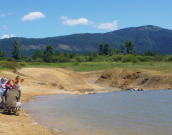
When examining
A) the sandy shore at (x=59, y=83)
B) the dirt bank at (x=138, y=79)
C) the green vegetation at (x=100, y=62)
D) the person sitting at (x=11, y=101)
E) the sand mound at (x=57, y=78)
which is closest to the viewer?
the person sitting at (x=11, y=101)

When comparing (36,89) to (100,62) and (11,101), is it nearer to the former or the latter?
(11,101)

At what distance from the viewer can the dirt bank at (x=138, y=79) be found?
3191 centimetres

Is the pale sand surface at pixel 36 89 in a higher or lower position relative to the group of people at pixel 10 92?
lower

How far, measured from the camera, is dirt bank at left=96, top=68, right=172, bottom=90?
3191cm

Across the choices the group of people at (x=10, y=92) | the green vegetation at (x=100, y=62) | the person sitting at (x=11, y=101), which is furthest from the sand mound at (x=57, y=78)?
the person sitting at (x=11, y=101)

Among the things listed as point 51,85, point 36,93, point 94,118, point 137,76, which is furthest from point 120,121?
point 137,76

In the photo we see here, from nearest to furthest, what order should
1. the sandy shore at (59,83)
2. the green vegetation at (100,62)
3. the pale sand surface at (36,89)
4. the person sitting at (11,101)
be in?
the pale sand surface at (36,89) → the person sitting at (11,101) → the sandy shore at (59,83) → the green vegetation at (100,62)

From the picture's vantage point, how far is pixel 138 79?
121ft

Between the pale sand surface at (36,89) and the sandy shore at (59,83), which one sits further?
the sandy shore at (59,83)

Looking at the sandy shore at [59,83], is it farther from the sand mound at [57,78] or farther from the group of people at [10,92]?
the group of people at [10,92]

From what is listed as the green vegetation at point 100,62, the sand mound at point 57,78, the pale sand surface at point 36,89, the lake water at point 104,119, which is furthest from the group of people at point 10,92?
the green vegetation at point 100,62

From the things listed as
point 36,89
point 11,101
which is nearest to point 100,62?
point 36,89

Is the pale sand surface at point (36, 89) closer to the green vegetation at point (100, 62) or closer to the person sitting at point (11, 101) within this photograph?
the person sitting at point (11, 101)

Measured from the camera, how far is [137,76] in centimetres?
3838
